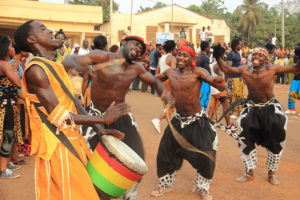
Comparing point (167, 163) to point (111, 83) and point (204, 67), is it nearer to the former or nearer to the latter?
point (111, 83)

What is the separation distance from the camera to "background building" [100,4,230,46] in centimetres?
3203

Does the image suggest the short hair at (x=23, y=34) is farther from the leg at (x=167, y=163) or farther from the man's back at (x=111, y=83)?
the leg at (x=167, y=163)

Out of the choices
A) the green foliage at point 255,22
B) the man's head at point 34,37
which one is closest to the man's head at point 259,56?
the man's head at point 34,37

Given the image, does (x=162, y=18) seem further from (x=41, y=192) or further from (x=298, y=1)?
(x=41, y=192)

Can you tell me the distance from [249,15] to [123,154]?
163 ft

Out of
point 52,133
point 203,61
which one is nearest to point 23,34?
point 52,133

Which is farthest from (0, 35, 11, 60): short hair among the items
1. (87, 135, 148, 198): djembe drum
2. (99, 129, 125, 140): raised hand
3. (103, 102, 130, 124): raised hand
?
(103, 102, 130, 124): raised hand

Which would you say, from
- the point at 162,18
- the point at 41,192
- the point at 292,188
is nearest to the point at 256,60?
the point at 292,188

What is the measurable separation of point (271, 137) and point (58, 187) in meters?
3.68

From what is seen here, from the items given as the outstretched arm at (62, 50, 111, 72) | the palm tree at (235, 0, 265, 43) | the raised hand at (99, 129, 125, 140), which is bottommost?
the raised hand at (99, 129, 125, 140)

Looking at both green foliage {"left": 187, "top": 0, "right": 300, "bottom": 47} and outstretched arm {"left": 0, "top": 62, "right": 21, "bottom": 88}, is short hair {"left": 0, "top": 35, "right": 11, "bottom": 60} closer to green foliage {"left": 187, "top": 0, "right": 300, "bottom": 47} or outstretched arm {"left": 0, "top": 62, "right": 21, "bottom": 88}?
outstretched arm {"left": 0, "top": 62, "right": 21, "bottom": 88}

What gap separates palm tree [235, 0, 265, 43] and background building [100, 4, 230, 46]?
509 inches

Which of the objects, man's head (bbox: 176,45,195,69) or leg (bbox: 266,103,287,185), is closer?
man's head (bbox: 176,45,195,69)

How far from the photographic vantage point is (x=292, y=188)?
494 centimetres
